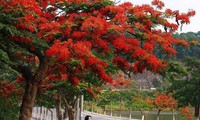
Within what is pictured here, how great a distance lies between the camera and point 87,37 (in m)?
11.4

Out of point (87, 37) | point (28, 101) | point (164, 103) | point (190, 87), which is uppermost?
point (164, 103)

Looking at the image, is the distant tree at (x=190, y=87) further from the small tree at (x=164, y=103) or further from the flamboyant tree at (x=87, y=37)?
the flamboyant tree at (x=87, y=37)

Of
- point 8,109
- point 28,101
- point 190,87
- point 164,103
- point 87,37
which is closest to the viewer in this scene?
point 87,37

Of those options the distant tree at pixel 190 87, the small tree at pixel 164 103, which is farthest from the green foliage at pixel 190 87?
the small tree at pixel 164 103

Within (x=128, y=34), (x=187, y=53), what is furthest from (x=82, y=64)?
(x=187, y=53)

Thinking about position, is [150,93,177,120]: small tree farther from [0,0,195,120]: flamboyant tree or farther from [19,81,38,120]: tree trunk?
[19,81,38,120]: tree trunk

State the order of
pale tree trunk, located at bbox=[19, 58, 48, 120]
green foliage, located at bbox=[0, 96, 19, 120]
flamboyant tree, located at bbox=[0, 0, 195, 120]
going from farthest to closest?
green foliage, located at bbox=[0, 96, 19, 120]
pale tree trunk, located at bbox=[19, 58, 48, 120]
flamboyant tree, located at bbox=[0, 0, 195, 120]

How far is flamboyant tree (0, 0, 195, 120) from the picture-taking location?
10.7 meters

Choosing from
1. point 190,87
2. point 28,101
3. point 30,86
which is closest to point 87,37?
point 30,86

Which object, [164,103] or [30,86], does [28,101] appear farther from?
[164,103]

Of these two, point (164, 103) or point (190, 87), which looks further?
point (164, 103)

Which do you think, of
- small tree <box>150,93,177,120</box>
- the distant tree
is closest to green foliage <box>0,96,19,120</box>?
the distant tree

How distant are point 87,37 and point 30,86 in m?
2.52

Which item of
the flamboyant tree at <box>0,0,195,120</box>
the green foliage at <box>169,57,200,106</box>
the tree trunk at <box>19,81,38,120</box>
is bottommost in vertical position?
the tree trunk at <box>19,81,38,120</box>
